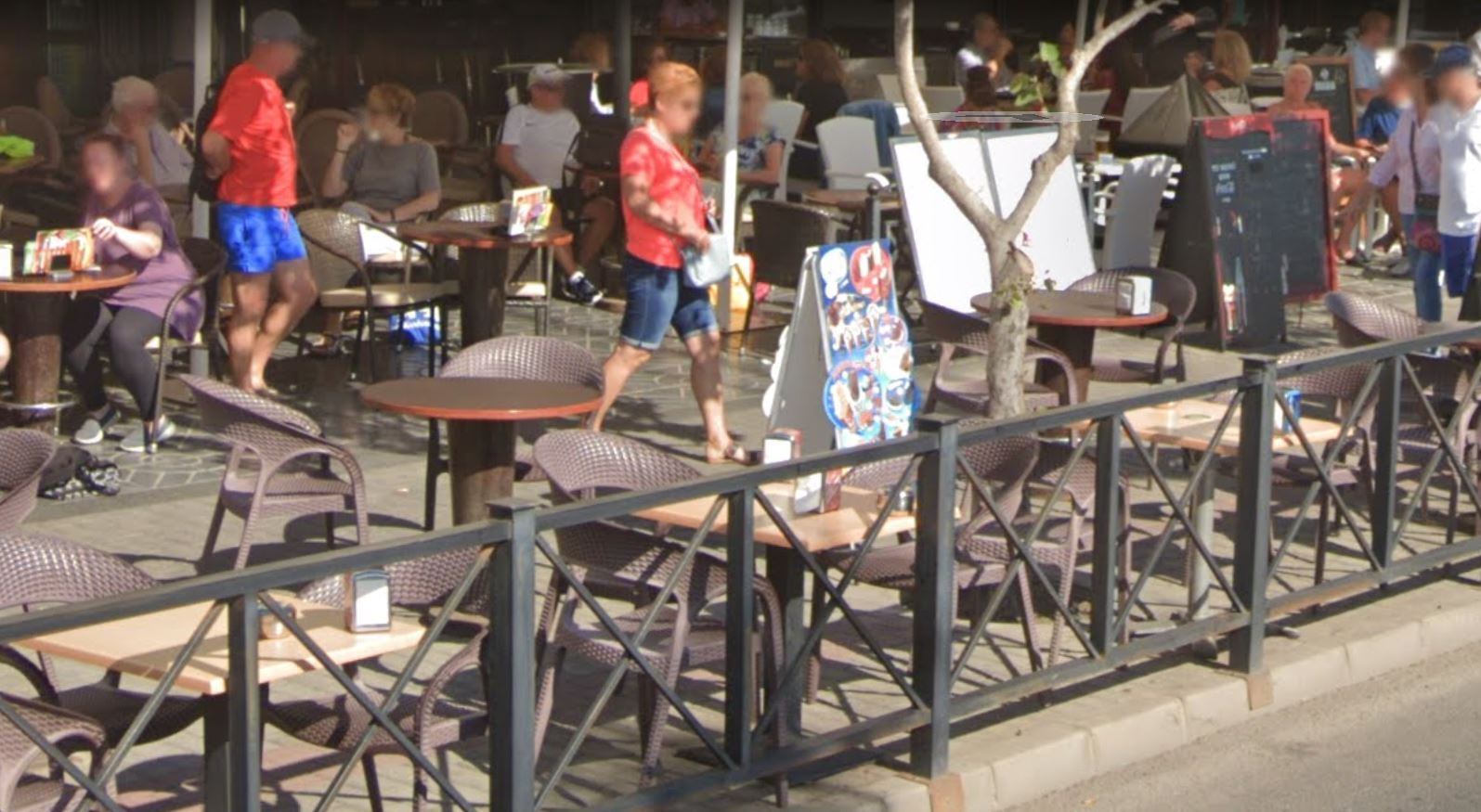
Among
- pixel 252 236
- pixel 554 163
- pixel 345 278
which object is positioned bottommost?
pixel 345 278

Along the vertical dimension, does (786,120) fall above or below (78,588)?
above

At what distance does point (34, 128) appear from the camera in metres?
14.2

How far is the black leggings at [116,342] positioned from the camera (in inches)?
395

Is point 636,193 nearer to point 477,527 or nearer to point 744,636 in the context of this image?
point 744,636

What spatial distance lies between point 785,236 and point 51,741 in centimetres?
864

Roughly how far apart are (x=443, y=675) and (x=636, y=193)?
4.50 meters

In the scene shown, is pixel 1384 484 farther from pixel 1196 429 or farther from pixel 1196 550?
pixel 1196 550

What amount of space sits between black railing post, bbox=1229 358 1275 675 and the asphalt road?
0.24 meters

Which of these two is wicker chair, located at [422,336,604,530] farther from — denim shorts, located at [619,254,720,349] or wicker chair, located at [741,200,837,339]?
wicker chair, located at [741,200,837,339]

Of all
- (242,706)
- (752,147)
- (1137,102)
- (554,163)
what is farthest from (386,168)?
(242,706)

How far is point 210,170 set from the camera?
1059cm

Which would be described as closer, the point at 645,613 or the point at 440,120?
the point at 645,613

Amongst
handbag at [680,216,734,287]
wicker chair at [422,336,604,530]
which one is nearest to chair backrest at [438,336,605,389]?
wicker chair at [422,336,604,530]

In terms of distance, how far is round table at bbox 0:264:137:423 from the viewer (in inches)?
384
